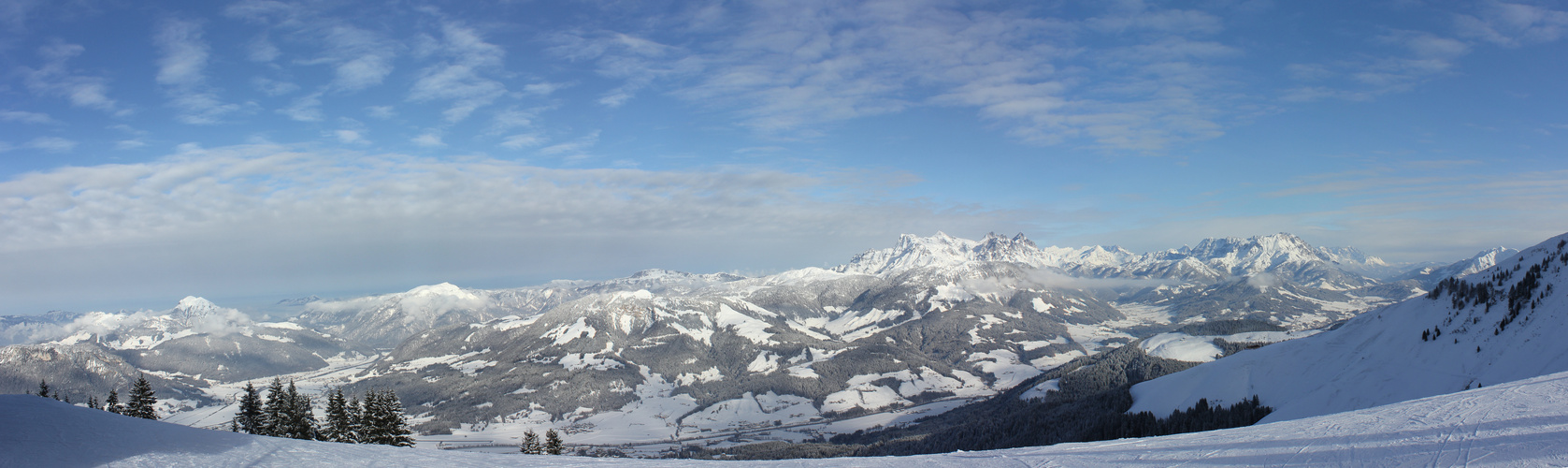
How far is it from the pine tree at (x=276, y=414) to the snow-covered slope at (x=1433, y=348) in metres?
106

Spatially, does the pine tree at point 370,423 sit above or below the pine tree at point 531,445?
above

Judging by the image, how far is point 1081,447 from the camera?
20.0m

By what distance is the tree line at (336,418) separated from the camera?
60.2 meters

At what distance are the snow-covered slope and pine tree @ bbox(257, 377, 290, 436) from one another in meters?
106

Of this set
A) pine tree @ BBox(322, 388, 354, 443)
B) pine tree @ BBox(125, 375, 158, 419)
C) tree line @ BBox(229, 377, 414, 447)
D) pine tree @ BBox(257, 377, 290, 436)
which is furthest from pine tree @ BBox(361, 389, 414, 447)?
pine tree @ BBox(125, 375, 158, 419)

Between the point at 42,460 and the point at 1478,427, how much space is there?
35161 mm

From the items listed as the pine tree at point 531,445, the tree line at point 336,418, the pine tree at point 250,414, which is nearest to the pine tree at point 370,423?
the tree line at point 336,418

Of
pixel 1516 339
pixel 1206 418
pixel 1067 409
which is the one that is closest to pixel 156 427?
pixel 1516 339

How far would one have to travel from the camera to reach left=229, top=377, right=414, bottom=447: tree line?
197 ft

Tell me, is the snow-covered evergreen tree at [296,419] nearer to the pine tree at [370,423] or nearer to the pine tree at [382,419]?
the pine tree at [370,423]

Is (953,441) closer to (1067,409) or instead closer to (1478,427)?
(1067,409)

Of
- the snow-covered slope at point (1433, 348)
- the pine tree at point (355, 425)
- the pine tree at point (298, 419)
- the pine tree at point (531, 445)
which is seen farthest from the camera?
the pine tree at point (531, 445)

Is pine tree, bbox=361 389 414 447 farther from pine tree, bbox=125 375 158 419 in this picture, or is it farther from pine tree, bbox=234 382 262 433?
pine tree, bbox=125 375 158 419

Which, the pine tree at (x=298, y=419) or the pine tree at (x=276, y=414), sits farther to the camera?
the pine tree at (x=276, y=414)
